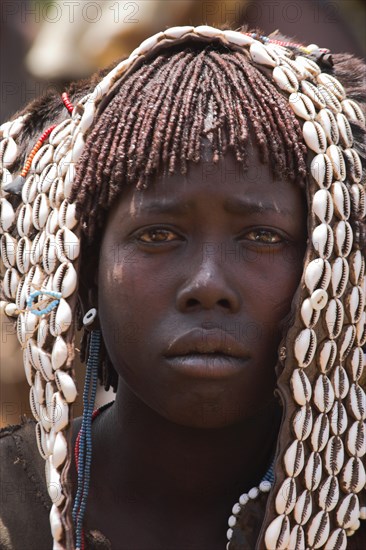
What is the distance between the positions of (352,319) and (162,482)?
51cm

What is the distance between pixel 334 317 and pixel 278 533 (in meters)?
0.39

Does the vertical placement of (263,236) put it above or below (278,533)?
above

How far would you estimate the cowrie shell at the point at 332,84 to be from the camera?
6.89 feet

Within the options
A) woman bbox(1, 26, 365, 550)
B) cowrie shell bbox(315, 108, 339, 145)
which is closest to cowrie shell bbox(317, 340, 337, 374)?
woman bbox(1, 26, 365, 550)

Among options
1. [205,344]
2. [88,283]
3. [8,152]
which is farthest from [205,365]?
[8,152]

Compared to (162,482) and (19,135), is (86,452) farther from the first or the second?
(19,135)

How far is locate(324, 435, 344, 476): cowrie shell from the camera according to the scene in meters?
1.99

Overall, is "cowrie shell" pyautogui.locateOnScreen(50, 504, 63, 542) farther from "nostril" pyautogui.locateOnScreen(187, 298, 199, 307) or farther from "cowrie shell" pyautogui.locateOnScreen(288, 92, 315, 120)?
"cowrie shell" pyautogui.locateOnScreen(288, 92, 315, 120)

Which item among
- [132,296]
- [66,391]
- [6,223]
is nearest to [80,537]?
[66,391]

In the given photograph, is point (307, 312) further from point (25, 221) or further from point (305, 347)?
point (25, 221)

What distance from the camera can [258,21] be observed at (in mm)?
4234

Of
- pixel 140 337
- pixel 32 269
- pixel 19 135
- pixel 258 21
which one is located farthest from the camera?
pixel 258 21

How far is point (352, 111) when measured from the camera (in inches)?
82.4

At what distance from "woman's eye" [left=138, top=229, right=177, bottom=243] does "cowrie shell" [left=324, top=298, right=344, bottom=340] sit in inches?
12.0
